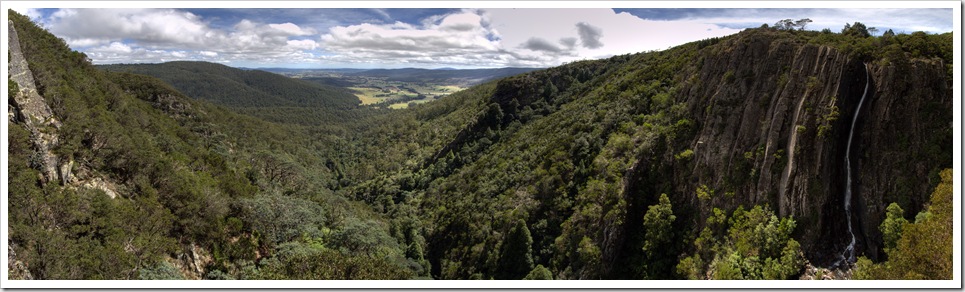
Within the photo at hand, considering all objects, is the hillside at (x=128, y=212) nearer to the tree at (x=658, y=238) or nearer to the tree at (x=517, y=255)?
the tree at (x=517, y=255)

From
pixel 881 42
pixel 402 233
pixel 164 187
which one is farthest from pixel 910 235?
pixel 402 233

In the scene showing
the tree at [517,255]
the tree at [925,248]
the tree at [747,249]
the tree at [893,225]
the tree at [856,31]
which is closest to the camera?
the tree at [925,248]

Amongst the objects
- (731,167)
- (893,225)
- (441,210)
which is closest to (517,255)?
(731,167)

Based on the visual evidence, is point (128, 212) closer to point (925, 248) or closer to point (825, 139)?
point (925, 248)

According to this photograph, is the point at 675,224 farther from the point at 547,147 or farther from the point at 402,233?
the point at 402,233

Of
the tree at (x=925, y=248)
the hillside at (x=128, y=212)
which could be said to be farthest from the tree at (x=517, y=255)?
the tree at (x=925, y=248)

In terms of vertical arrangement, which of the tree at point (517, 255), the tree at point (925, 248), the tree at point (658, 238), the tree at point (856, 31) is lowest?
the tree at point (517, 255)

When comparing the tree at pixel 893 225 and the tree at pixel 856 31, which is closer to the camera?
the tree at pixel 893 225
